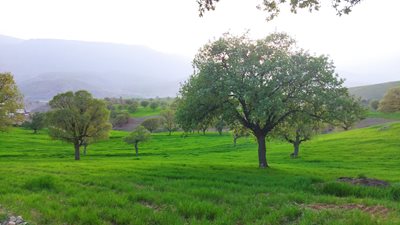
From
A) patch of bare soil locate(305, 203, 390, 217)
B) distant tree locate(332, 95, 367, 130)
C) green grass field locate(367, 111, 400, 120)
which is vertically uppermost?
green grass field locate(367, 111, 400, 120)

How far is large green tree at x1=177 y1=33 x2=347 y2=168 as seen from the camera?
29.6m

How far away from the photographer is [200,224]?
11.2 m

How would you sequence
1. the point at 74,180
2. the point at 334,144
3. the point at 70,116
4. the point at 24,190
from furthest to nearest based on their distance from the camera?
the point at 334,144
the point at 70,116
the point at 74,180
the point at 24,190

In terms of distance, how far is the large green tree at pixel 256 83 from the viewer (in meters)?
29.6

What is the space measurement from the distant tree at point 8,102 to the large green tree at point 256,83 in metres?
27.4

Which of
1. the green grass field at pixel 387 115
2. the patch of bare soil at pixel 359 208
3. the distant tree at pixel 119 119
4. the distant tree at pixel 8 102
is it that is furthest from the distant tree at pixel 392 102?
the distant tree at pixel 119 119

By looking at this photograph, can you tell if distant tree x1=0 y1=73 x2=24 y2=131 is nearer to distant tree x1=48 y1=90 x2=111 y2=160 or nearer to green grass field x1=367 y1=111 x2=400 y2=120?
distant tree x1=48 y1=90 x2=111 y2=160

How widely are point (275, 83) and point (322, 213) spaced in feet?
64.6

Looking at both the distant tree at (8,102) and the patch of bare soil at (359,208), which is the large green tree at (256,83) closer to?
the patch of bare soil at (359,208)

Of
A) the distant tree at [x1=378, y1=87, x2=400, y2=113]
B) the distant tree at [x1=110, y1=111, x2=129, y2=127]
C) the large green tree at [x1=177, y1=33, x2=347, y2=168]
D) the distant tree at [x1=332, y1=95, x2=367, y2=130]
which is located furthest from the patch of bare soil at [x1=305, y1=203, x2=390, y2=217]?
the distant tree at [x1=110, y1=111, x2=129, y2=127]

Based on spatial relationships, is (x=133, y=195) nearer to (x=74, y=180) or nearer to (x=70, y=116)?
(x=74, y=180)

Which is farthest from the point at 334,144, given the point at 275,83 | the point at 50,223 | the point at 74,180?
the point at 50,223

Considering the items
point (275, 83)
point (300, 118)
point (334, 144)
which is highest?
point (275, 83)

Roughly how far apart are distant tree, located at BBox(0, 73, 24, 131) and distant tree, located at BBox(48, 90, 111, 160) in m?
10.1
